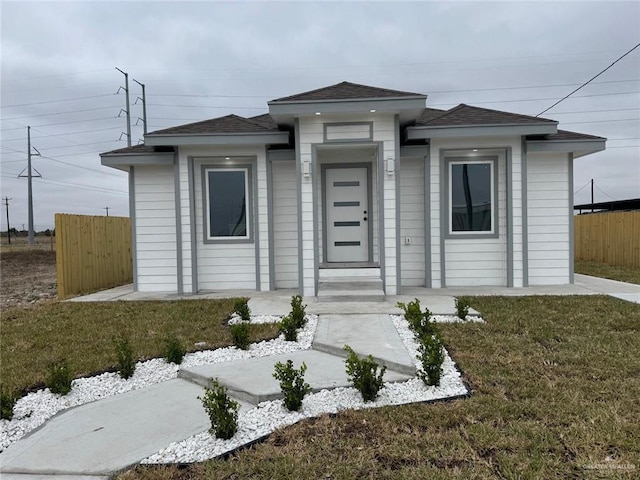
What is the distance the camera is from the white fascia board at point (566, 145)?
743cm

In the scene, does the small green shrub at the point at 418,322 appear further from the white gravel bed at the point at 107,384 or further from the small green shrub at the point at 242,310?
the small green shrub at the point at 242,310

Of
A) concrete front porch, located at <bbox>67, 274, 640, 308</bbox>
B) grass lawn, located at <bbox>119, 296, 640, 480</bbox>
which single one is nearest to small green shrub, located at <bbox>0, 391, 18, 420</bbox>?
grass lawn, located at <bbox>119, 296, 640, 480</bbox>

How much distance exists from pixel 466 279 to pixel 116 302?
6.40 meters

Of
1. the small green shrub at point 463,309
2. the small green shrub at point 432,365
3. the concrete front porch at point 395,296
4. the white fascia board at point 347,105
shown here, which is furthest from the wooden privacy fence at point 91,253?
the small green shrub at point 432,365

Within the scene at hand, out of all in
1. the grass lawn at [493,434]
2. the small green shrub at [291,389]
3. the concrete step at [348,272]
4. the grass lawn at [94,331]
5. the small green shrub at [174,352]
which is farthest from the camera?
the concrete step at [348,272]

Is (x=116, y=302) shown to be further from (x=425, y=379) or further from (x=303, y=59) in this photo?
(x=303, y=59)

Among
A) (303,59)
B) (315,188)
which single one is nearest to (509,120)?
(315,188)

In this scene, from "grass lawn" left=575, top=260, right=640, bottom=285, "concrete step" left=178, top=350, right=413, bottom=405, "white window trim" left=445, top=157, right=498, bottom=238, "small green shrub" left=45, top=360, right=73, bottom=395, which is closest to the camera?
"concrete step" left=178, top=350, right=413, bottom=405

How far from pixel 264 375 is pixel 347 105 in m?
4.56

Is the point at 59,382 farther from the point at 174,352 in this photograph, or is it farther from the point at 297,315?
the point at 297,315

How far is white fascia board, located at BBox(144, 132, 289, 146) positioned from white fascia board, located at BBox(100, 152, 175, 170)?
40 cm

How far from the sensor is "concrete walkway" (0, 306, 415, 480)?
2377 millimetres

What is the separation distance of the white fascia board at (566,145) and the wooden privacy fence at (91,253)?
29.6ft

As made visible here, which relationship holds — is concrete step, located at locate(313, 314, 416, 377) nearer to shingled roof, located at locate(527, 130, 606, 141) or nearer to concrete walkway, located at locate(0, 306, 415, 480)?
concrete walkway, located at locate(0, 306, 415, 480)
